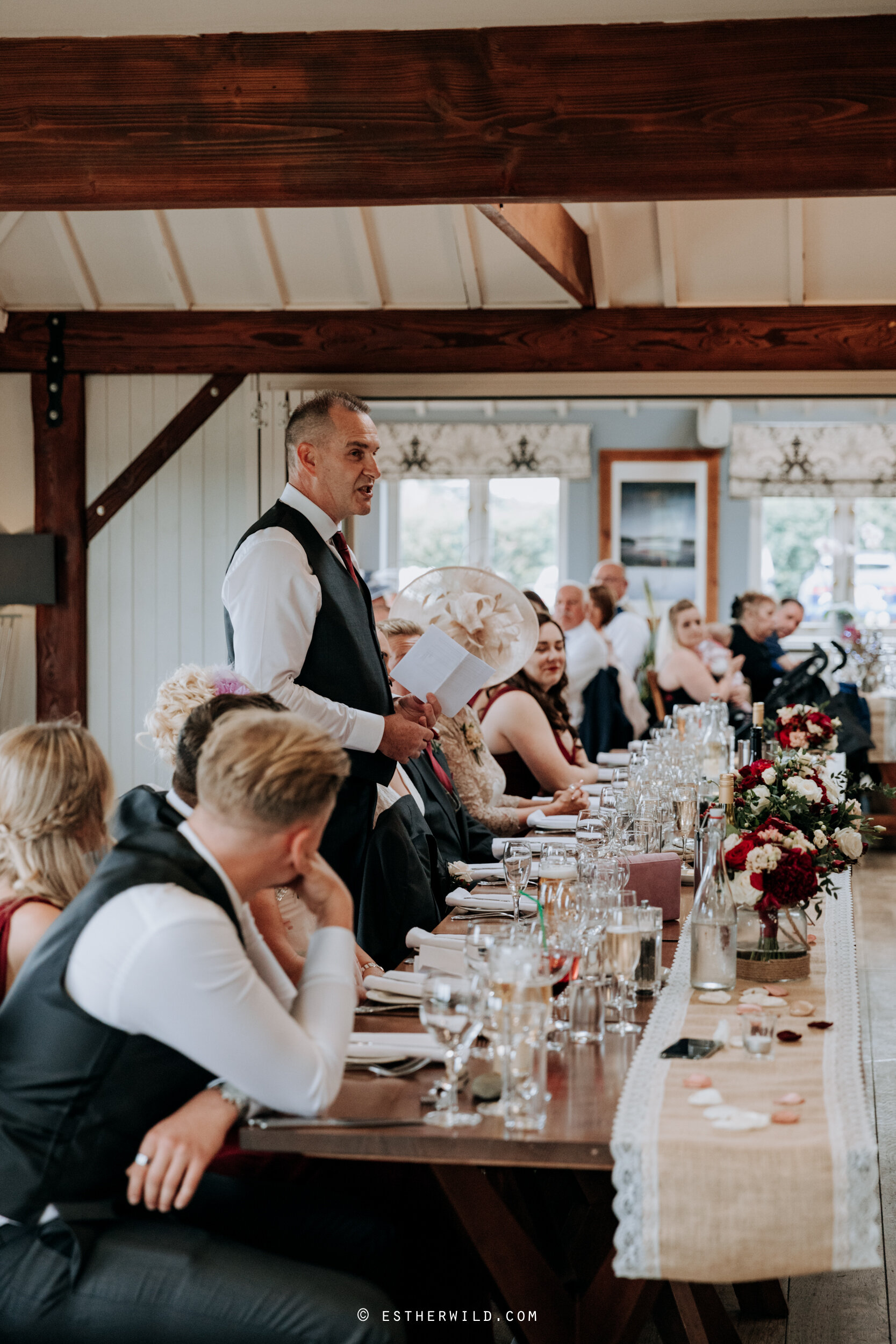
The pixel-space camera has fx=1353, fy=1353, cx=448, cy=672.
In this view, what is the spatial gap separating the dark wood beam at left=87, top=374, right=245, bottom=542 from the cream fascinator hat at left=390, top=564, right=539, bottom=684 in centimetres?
347

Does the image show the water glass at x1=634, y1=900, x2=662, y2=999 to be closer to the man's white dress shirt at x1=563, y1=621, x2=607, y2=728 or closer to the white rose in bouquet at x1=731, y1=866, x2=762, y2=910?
the white rose in bouquet at x1=731, y1=866, x2=762, y2=910

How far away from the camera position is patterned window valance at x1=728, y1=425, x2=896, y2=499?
36.0 ft

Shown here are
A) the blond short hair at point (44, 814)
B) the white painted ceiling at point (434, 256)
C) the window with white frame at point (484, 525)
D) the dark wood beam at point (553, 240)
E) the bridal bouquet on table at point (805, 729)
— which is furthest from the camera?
the window with white frame at point (484, 525)

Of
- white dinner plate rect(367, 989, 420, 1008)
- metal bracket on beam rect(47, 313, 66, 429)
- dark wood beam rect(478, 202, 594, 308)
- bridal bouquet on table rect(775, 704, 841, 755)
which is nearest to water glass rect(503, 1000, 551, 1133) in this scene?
white dinner plate rect(367, 989, 420, 1008)

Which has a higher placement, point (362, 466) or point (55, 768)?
point (362, 466)

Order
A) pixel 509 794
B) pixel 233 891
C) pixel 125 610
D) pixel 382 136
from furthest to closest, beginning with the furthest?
pixel 125 610, pixel 509 794, pixel 382 136, pixel 233 891

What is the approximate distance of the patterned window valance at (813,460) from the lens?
10977 millimetres

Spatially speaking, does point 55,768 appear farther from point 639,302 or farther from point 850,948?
point 639,302

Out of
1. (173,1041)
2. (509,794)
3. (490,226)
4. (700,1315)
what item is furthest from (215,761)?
(490,226)

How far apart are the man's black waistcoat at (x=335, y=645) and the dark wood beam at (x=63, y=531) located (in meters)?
4.28

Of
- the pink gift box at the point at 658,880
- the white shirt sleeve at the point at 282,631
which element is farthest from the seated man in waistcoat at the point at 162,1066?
the white shirt sleeve at the point at 282,631

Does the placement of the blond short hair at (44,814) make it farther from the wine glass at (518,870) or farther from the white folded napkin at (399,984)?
the wine glass at (518,870)

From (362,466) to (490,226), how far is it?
150 inches

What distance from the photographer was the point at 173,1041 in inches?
62.9
